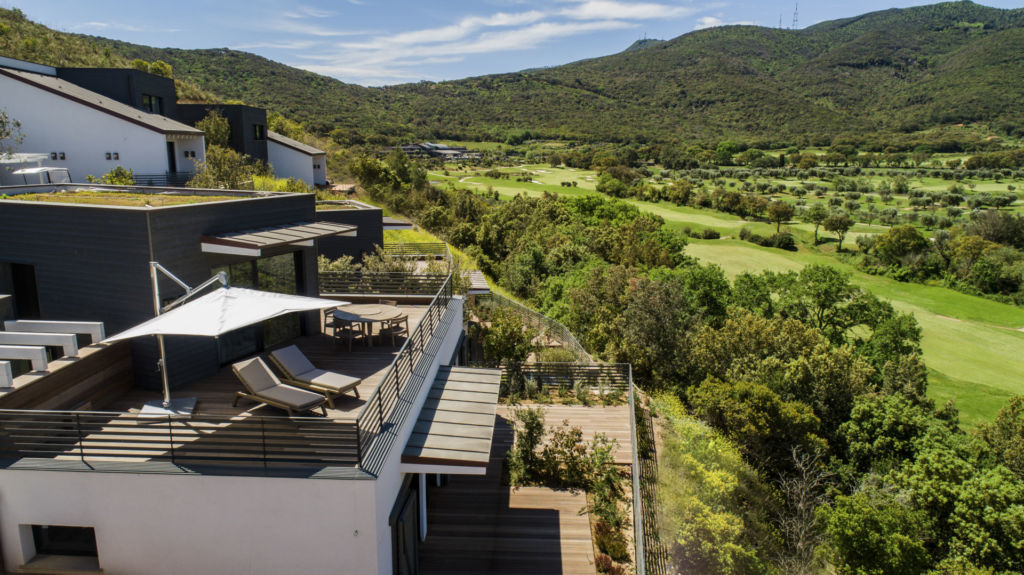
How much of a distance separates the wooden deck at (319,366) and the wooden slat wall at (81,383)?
0.76ft

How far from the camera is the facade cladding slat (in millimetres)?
25314

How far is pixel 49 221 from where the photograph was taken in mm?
9195

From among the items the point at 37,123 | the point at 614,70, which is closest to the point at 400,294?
the point at 37,123

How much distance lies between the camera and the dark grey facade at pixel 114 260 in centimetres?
875

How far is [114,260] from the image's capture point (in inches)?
350

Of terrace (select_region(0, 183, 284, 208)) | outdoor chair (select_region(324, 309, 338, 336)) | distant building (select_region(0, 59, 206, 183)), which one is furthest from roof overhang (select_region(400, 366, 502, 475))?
distant building (select_region(0, 59, 206, 183))

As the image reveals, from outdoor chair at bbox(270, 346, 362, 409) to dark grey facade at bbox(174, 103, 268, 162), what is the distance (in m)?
31.8

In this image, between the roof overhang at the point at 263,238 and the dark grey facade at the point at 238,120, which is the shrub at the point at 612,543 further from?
the dark grey facade at the point at 238,120

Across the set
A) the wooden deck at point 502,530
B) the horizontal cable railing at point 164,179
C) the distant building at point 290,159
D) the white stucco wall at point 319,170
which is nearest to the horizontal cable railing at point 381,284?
the wooden deck at point 502,530

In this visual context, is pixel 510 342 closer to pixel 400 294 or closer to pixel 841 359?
pixel 400 294

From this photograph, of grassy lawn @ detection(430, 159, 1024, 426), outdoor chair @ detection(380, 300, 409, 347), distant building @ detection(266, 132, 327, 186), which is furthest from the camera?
distant building @ detection(266, 132, 327, 186)

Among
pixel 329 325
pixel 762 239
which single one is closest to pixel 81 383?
pixel 329 325

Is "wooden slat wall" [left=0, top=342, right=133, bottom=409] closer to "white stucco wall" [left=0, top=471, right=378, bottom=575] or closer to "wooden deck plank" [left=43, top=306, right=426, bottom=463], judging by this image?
"wooden deck plank" [left=43, top=306, right=426, bottom=463]

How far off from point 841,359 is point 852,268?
4651cm
